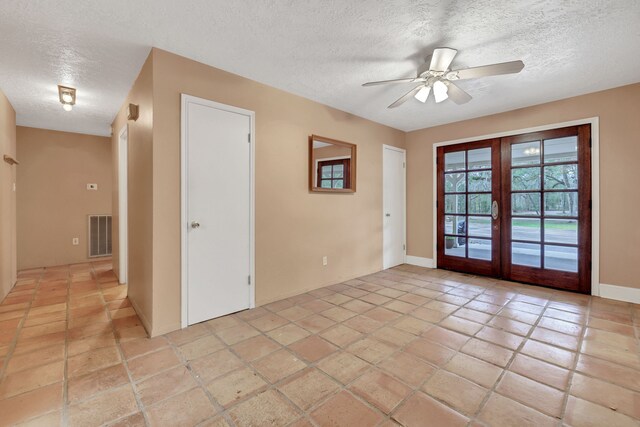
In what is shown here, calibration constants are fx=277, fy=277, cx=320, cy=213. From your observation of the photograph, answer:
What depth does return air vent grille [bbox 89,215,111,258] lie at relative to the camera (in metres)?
5.17

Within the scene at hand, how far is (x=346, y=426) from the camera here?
1.41m

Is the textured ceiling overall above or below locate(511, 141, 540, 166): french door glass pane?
above

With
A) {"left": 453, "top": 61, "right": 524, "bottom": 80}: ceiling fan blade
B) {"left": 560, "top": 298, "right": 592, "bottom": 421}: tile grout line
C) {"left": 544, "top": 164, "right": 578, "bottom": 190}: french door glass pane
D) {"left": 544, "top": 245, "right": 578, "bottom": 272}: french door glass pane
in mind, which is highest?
{"left": 453, "top": 61, "right": 524, "bottom": 80}: ceiling fan blade

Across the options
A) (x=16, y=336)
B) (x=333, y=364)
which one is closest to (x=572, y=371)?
(x=333, y=364)

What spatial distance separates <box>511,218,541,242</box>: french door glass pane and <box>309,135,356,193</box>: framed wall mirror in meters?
2.32

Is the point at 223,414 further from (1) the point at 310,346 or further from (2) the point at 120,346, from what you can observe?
(2) the point at 120,346

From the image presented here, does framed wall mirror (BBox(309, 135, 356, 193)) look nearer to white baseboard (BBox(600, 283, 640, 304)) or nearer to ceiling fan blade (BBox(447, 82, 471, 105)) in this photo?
ceiling fan blade (BBox(447, 82, 471, 105))

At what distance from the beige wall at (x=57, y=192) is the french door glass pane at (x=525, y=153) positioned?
6941 millimetres

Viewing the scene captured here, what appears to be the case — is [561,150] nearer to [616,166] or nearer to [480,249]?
[616,166]

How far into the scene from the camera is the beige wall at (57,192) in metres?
4.59

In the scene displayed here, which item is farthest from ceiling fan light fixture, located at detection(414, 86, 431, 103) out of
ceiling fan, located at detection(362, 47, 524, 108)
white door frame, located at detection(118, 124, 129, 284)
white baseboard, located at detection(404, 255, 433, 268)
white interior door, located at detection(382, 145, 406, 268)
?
white door frame, located at detection(118, 124, 129, 284)

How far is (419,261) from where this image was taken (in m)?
4.90

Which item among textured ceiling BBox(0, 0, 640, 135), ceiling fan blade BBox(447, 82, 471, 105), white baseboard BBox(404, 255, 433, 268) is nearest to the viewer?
textured ceiling BBox(0, 0, 640, 135)

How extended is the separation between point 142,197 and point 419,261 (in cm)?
424
